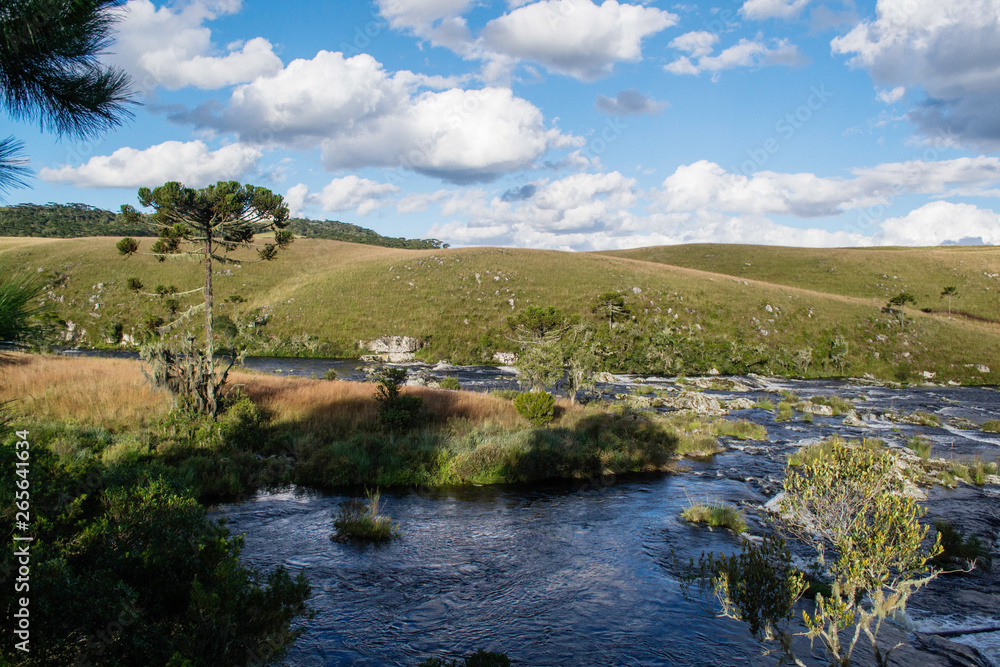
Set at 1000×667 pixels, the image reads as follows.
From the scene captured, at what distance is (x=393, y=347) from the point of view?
54.6 metres

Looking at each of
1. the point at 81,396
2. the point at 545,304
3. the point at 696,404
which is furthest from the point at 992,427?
the point at 545,304

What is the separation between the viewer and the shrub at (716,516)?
12.5 meters

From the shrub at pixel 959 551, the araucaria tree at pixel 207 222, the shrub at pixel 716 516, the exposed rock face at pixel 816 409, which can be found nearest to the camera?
the shrub at pixel 959 551

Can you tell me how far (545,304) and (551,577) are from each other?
5264 centimetres

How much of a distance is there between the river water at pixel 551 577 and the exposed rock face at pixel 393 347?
127 feet

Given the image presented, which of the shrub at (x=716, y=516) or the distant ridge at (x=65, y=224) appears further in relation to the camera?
the distant ridge at (x=65, y=224)

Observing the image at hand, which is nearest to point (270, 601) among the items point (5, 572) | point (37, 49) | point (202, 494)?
point (5, 572)

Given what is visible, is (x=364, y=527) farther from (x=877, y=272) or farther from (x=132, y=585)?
(x=877, y=272)

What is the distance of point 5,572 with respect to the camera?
4.18 m

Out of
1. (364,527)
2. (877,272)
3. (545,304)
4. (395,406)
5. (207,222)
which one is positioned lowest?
(364,527)

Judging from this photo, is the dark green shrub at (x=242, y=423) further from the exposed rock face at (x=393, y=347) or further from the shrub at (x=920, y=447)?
the exposed rock face at (x=393, y=347)

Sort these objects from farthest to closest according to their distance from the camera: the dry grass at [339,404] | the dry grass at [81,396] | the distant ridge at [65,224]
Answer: the distant ridge at [65,224] < the dry grass at [339,404] < the dry grass at [81,396]

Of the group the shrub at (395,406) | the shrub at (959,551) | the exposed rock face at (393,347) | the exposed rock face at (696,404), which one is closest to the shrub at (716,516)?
the shrub at (959,551)

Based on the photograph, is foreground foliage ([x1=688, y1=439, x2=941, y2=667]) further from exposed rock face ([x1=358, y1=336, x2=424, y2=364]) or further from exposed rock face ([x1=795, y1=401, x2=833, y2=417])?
exposed rock face ([x1=358, y1=336, x2=424, y2=364])
